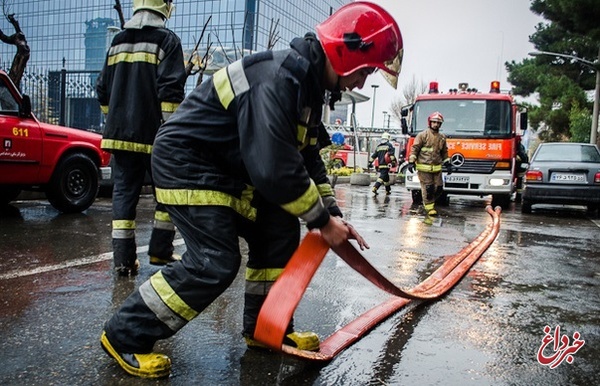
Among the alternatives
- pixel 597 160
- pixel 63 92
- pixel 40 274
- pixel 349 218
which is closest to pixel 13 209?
pixel 40 274

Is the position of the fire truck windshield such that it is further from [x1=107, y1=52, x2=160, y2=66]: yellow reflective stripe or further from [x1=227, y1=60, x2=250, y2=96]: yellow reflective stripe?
[x1=227, y1=60, x2=250, y2=96]: yellow reflective stripe

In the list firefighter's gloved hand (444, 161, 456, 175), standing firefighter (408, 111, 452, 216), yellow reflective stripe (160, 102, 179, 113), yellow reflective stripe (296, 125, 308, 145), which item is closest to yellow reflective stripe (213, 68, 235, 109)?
yellow reflective stripe (296, 125, 308, 145)

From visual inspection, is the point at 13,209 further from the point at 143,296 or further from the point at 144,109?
the point at 143,296

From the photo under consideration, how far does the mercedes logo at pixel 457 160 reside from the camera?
11.9 m

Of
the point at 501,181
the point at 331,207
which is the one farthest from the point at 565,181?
the point at 331,207

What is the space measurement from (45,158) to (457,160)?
834 centimetres

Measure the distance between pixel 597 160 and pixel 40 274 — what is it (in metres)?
10.5

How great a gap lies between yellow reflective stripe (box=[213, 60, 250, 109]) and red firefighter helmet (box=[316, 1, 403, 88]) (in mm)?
373

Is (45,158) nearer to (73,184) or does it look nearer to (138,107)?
(73,184)

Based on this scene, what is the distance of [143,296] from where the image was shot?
2.30 meters

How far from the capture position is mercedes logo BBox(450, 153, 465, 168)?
39.1ft

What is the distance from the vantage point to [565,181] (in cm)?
1045

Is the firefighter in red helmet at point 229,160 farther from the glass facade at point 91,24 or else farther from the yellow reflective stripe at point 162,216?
the glass facade at point 91,24

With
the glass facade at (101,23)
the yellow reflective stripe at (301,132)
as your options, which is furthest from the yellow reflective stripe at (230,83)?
the glass facade at (101,23)
